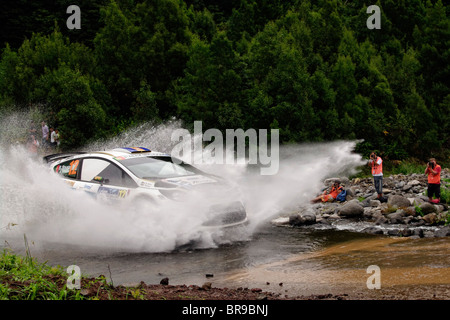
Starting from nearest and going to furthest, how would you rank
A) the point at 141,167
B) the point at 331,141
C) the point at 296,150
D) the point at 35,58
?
the point at 141,167, the point at 296,150, the point at 331,141, the point at 35,58

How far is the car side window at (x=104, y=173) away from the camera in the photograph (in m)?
10.7

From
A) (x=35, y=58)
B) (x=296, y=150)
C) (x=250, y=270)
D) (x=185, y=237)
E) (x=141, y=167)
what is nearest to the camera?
(x=250, y=270)

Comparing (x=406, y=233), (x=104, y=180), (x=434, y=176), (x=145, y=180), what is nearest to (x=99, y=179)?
(x=104, y=180)

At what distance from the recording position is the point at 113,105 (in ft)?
86.2

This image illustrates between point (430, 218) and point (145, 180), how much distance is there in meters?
7.41

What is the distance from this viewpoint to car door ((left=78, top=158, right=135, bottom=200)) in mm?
10539

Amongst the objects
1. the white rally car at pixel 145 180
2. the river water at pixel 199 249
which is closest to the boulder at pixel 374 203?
the river water at pixel 199 249

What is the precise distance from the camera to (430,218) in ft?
42.2

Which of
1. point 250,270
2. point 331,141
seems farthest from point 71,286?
point 331,141

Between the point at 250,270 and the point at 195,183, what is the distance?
273cm

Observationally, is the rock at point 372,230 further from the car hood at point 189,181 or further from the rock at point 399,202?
the car hood at point 189,181

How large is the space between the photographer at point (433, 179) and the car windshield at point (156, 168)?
7008 mm

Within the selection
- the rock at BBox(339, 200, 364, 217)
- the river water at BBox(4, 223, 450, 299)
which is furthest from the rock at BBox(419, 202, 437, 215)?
the river water at BBox(4, 223, 450, 299)
